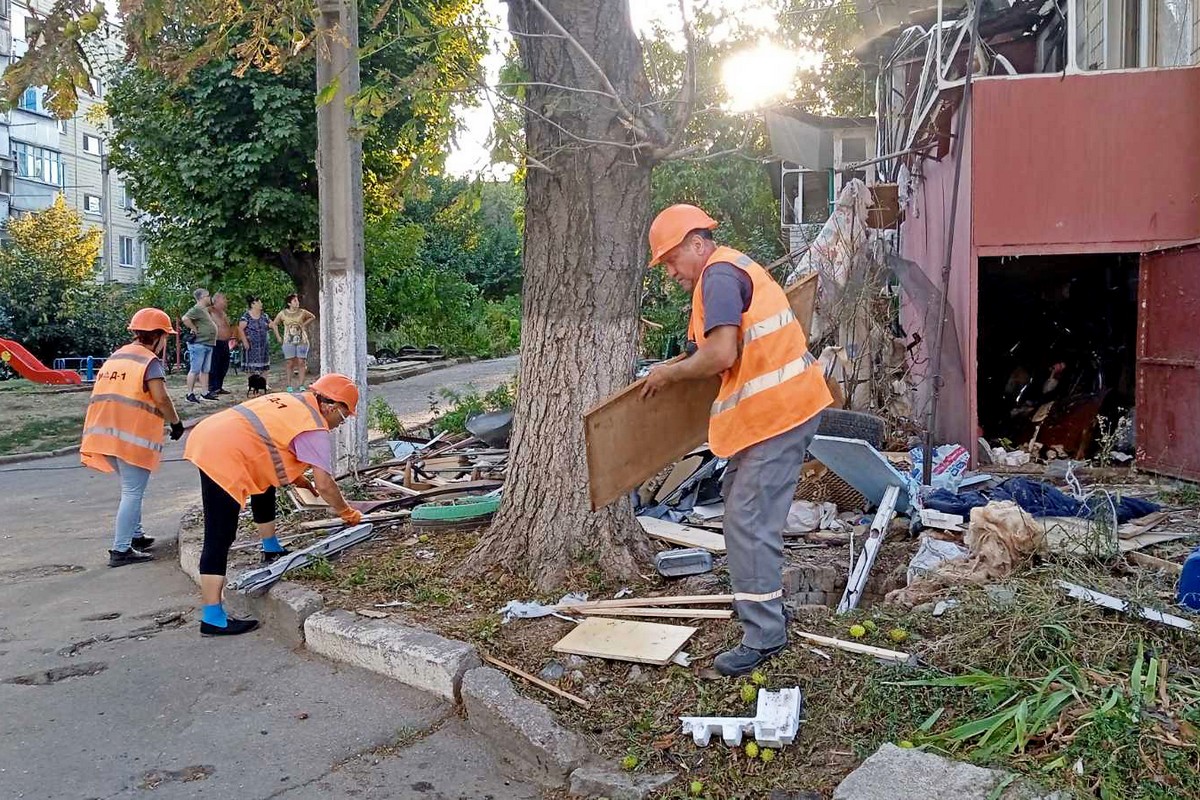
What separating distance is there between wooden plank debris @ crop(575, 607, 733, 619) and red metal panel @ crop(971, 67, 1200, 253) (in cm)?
511

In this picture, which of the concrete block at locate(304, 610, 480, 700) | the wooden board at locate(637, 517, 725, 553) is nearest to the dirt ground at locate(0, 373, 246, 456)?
the concrete block at locate(304, 610, 480, 700)

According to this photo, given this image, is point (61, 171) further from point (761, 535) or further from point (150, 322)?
point (761, 535)

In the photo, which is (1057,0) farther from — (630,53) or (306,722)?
(306,722)

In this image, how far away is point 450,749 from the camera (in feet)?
13.1

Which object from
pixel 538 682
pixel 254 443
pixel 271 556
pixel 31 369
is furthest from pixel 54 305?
pixel 538 682

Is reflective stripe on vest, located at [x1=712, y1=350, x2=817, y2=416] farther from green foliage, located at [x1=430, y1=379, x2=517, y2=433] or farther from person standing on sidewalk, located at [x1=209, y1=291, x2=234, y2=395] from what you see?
person standing on sidewalk, located at [x1=209, y1=291, x2=234, y2=395]

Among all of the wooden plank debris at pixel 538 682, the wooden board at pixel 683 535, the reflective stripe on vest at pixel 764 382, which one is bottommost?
the wooden plank debris at pixel 538 682

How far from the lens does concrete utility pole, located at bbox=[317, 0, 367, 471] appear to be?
8969 mm

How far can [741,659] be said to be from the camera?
157 inches

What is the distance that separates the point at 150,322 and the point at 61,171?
40928 mm

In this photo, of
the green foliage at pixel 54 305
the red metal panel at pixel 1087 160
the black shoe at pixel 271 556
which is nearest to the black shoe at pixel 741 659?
the black shoe at pixel 271 556

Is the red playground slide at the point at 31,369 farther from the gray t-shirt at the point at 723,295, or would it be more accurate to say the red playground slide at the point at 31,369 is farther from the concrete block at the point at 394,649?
the gray t-shirt at the point at 723,295

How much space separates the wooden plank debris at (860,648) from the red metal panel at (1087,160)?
5.31 meters

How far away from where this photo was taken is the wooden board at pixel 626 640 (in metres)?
4.24
